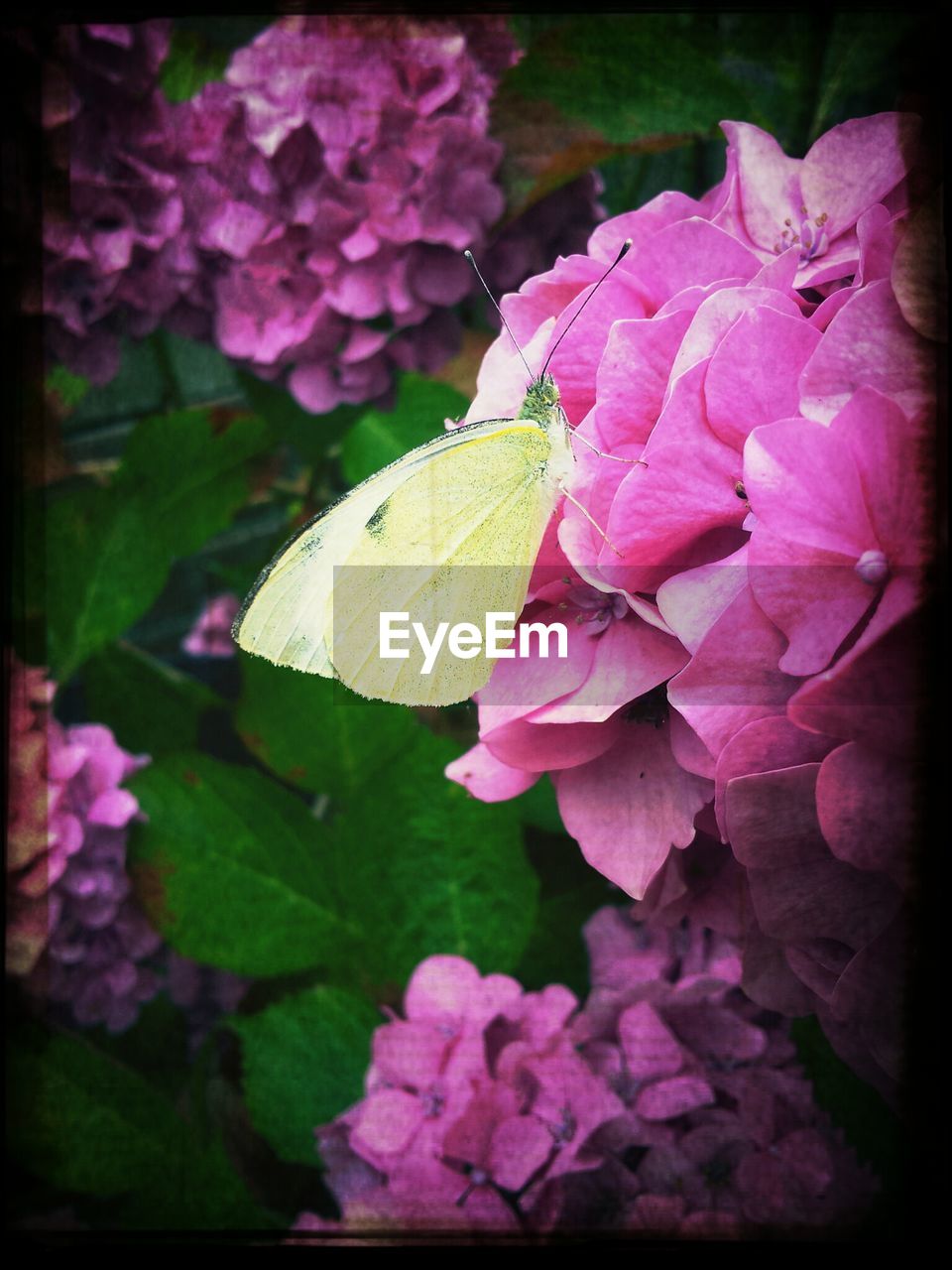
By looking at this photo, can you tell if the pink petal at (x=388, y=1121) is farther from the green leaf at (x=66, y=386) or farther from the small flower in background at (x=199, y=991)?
the green leaf at (x=66, y=386)

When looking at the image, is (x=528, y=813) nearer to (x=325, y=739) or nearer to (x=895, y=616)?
(x=325, y=739)

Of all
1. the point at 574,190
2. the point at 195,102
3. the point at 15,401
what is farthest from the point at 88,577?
A: the point at 574,190

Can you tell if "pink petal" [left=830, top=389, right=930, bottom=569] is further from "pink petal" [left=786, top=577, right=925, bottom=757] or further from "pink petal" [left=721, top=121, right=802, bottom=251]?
"pink petal" [left=721, top=121, right=802, bottom=251]

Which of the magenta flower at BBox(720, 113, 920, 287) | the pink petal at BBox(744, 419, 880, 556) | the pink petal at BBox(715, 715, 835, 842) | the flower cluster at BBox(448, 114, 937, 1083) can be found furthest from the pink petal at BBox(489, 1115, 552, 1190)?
the magenta flower at BBox(720, 113, 920, 287)

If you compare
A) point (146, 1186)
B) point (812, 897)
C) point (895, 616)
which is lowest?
point (146, 1186)

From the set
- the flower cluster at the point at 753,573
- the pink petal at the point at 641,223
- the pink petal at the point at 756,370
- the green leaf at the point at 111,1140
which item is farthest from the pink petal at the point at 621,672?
the green leaf at the point at 111,1140

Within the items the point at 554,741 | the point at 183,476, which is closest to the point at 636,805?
the point at 554,741
